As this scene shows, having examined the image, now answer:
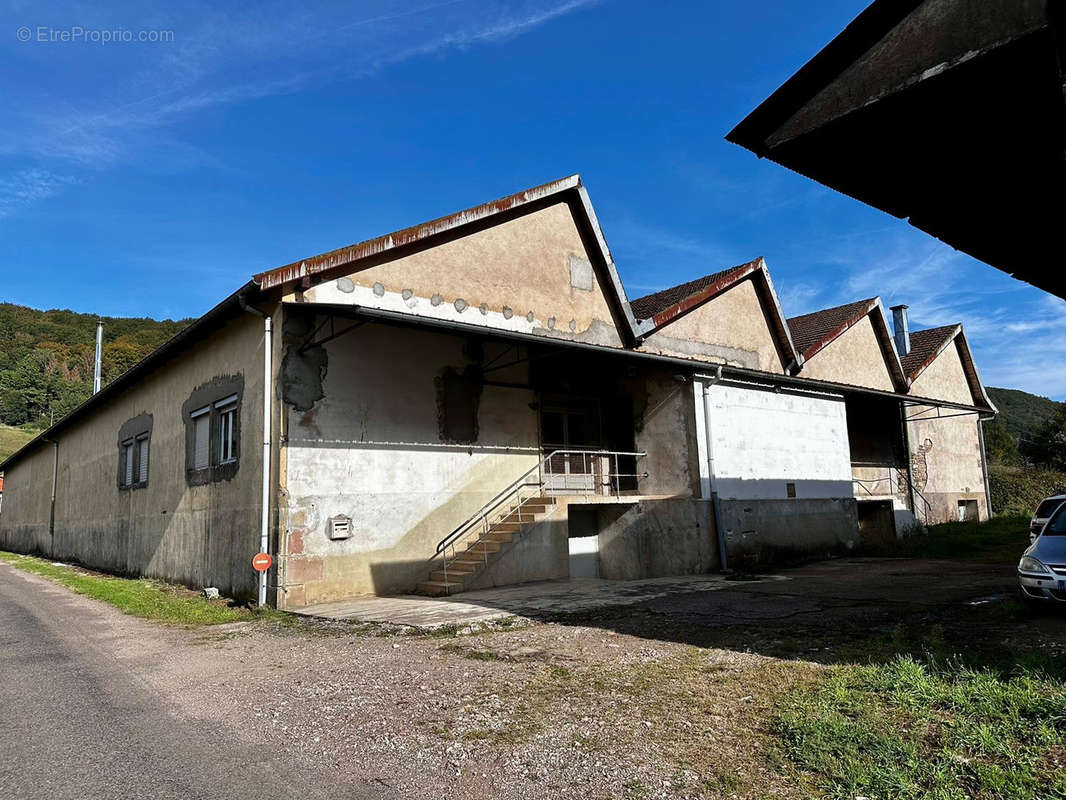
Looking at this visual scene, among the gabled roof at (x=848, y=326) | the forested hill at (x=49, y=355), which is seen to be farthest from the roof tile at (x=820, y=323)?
the forested hill at (x=49, y=355)

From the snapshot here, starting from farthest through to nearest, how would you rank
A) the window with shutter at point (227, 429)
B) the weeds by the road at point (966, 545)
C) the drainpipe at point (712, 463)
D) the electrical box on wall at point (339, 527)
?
the weeds by the road at point (966, 545), the drainpipe at point (712, 463), the window with shutter at point (227, 429), the electrical box on wall at point (339, 527)

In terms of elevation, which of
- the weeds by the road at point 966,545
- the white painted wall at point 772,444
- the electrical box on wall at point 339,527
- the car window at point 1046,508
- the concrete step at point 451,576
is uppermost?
the white painted wall at point 772,444

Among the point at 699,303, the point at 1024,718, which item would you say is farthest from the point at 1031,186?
the point at 699,303

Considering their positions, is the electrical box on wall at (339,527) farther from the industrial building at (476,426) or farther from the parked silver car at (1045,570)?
the parked silver car at (1045,570)

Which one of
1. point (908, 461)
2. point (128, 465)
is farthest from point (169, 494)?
point (908, 461)

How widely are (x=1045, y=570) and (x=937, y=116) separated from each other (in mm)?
6105

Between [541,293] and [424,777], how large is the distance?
12.1 meters

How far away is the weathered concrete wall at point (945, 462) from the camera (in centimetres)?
2591

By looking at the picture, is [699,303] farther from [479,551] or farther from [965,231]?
[965,231]

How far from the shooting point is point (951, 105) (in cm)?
370

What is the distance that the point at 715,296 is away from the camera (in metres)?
18.6

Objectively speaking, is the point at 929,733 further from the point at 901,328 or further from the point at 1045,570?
the point at 901,328

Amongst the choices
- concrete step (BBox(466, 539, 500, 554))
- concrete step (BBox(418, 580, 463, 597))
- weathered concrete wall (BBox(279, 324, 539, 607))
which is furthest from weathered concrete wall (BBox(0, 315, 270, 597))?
concrete step (BBox(466, 539, 500, 554))

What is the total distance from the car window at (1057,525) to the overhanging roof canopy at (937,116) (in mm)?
5469
